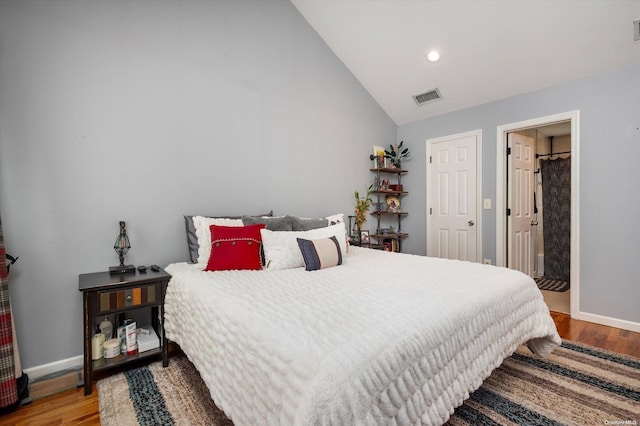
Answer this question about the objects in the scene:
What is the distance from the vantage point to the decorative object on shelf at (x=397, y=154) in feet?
14.2

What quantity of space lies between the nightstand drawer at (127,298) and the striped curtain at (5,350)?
16.3 inches

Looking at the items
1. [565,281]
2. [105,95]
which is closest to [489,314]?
[105,95]

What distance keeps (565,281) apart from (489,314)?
413 cm

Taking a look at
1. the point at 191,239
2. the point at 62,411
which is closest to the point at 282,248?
the point at 191,239

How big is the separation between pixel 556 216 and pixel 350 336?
5.07 meters

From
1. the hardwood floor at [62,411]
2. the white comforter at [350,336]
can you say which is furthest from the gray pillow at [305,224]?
the hardwood floor at [62,411]

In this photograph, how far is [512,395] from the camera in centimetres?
175

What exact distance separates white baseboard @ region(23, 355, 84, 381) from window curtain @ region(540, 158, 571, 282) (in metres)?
5.89

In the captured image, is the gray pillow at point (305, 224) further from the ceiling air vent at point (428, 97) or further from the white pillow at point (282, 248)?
the ceiling air vent at point (428, 97)

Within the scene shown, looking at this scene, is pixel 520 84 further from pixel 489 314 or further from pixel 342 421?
pixel 342 421

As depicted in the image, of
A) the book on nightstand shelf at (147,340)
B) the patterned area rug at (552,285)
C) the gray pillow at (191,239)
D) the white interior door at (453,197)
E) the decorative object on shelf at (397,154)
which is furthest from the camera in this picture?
the decorative object on shelf at (397,154)

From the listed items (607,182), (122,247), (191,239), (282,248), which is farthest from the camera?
(607,182)

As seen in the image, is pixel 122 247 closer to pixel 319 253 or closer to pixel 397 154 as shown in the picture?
pixel 319 253

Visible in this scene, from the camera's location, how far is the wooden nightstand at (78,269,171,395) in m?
1.82
